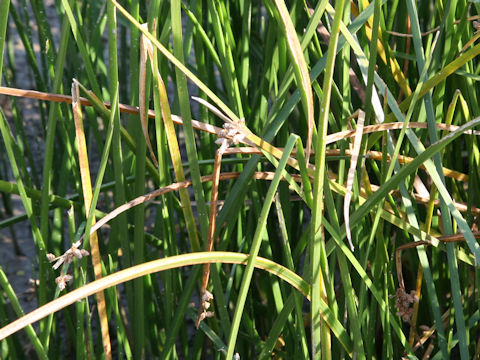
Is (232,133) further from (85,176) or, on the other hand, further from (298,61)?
(85,176)

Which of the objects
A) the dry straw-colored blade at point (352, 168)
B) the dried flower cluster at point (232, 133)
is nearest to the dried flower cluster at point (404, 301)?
the dry straw-colored blade at point (352, 168)

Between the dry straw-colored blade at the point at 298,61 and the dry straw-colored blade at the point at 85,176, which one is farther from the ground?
the dry straw-colored blade at the point at 298,61

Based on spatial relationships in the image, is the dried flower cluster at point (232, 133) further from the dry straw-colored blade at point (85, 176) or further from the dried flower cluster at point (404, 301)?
the dried flower cluster at point (404, 301)

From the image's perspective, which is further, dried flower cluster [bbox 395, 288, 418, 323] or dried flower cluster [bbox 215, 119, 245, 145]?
dried flower cluster [bbox 395, 288, 418, 323]

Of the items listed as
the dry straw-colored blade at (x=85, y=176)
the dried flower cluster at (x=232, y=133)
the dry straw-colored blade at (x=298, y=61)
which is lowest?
the dry straw-colored blade at (x=85, y=176)

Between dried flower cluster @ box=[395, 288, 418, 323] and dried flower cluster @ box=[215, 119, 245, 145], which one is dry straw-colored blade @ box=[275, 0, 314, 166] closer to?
dried flower cluster @ box=[215, 119, 245, 145]

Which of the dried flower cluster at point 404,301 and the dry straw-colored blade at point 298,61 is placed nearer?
the dry straw-colored blade at point 298,61

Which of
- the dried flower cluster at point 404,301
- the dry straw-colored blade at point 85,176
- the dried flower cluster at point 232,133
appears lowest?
the dried flower cluster at point 404,301

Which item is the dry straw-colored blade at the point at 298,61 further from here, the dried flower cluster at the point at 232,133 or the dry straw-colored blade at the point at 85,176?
the dry straw-colored blade at the point at 85,176

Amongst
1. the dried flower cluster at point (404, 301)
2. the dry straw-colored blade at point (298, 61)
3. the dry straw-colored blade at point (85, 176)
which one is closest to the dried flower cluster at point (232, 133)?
the dry straw-colored blade at point (298, 61)

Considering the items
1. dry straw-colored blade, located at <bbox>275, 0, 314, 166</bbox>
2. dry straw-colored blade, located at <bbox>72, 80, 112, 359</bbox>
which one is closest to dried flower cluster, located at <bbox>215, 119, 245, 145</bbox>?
dry straw-colored blade, located at <bbox>275, 0, 314, 166</bbox>

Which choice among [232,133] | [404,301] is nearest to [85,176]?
[232,133]
